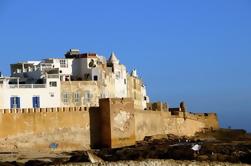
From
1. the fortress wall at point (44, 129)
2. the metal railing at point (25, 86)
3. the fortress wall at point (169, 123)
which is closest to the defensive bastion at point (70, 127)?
the fortress wall at point (44, 129)

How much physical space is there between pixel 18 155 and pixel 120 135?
8726 mm

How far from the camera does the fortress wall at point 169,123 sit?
5037 cm

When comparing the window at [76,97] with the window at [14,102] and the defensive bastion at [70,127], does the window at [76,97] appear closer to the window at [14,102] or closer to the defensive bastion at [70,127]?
the window at [14,102]

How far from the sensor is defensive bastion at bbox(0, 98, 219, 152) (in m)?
40.8

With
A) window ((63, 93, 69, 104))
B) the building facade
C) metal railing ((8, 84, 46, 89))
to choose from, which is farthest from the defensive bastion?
metal railing ((8, 84, 46, 89))

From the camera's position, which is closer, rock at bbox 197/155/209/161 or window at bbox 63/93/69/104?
rock at bbox 197/155/209/161

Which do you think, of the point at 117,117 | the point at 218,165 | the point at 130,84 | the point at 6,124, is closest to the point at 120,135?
the point at 117,117

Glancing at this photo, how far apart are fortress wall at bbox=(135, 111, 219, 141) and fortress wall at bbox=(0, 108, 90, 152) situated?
611 centimetres

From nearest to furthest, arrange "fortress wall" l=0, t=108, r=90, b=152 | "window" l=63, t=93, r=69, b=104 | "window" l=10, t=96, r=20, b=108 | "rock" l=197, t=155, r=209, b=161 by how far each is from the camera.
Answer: "rock" l=197, t=155, r=209, b=161
"fortress wall" l=0, t=108, r=90, b=152
"window" l=10, t=96, r=20, b=108
"window" l=63, t=93, r=69, b=104

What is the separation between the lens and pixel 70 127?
43.2 metres

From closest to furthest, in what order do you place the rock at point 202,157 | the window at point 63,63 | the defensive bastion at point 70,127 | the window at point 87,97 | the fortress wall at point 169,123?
the rock at point 202,157 < the defensive bastion at point 70,127 < the fortress wall at point 169,123 < the window at point 87,97 < the window at point 63,63

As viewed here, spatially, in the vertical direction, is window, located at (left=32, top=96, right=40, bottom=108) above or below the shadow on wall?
above

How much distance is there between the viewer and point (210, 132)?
64.4 meters

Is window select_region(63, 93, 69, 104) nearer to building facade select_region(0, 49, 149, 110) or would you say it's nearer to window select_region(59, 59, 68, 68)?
building facade select_region(0, 49, 149, 110)
